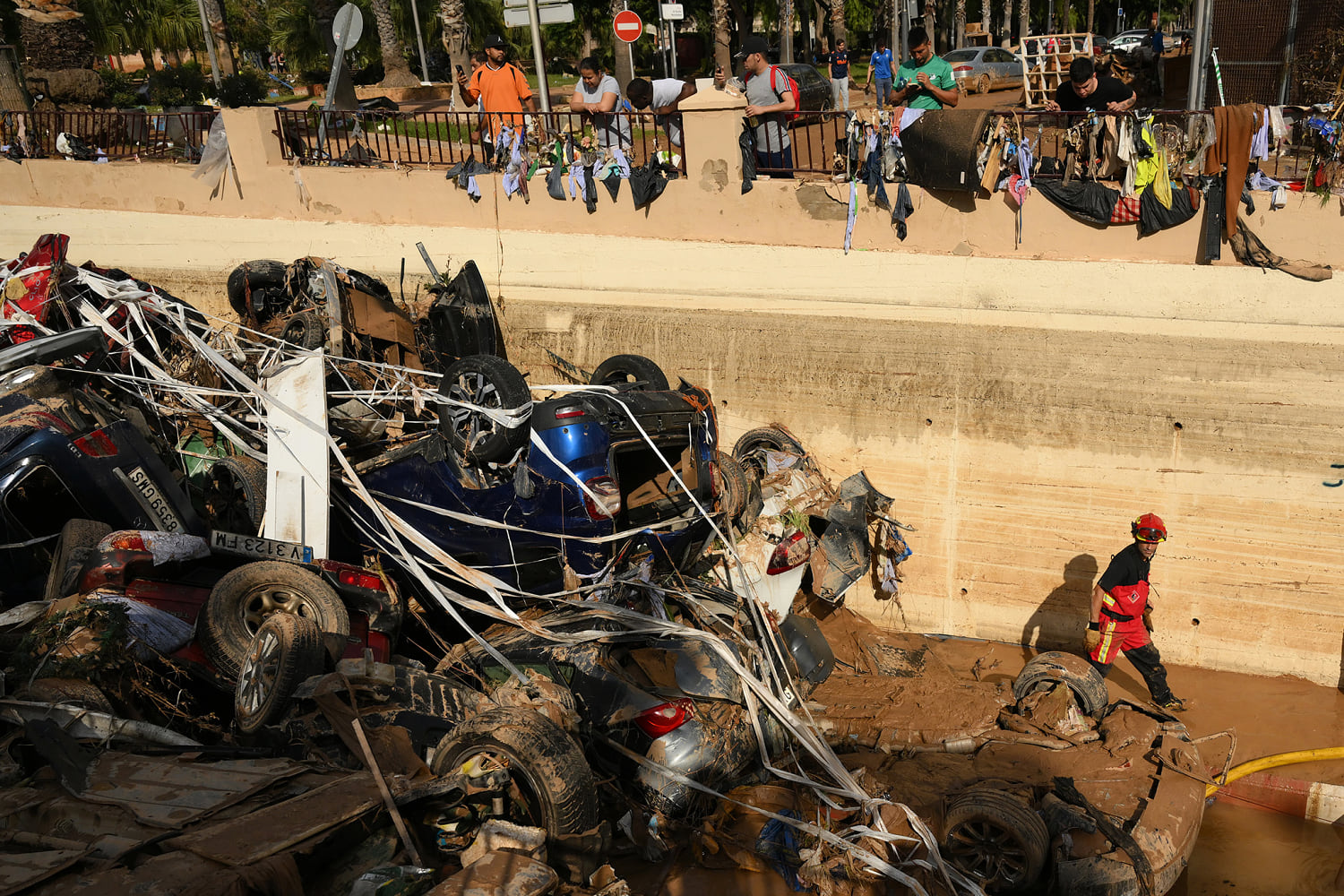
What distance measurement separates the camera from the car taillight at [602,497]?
705cm

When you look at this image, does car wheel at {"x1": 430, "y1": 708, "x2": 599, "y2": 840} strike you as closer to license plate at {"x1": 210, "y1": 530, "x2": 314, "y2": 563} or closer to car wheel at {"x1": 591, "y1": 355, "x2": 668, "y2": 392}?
license plate at {"x1": 210, "y1": 530, "x2": 314, "y2": 563}

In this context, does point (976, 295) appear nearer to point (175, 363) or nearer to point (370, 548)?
point (370, 548)

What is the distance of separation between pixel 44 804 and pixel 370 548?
372 centimetres

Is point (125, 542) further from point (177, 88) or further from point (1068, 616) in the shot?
point (177, 88)

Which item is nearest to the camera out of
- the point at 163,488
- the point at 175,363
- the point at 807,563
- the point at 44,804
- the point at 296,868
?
the point at 296,868

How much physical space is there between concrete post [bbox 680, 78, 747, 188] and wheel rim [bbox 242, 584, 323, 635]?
638 centimetres

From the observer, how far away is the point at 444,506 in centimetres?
778

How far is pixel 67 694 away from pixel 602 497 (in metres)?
3.53

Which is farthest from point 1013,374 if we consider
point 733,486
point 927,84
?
point 927,84

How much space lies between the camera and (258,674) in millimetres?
6035

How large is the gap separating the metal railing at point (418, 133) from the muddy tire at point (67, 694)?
24.8 ft

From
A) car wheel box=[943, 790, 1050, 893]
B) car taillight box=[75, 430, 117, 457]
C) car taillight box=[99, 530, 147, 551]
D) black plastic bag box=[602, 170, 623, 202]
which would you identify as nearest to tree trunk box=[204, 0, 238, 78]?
black plastic bag box=[602, 170, 623, 202]

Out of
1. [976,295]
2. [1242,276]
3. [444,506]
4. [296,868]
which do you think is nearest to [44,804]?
[296,868]

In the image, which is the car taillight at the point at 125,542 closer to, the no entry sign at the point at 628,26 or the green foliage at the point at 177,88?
the no entry sign at the point at 628,26
